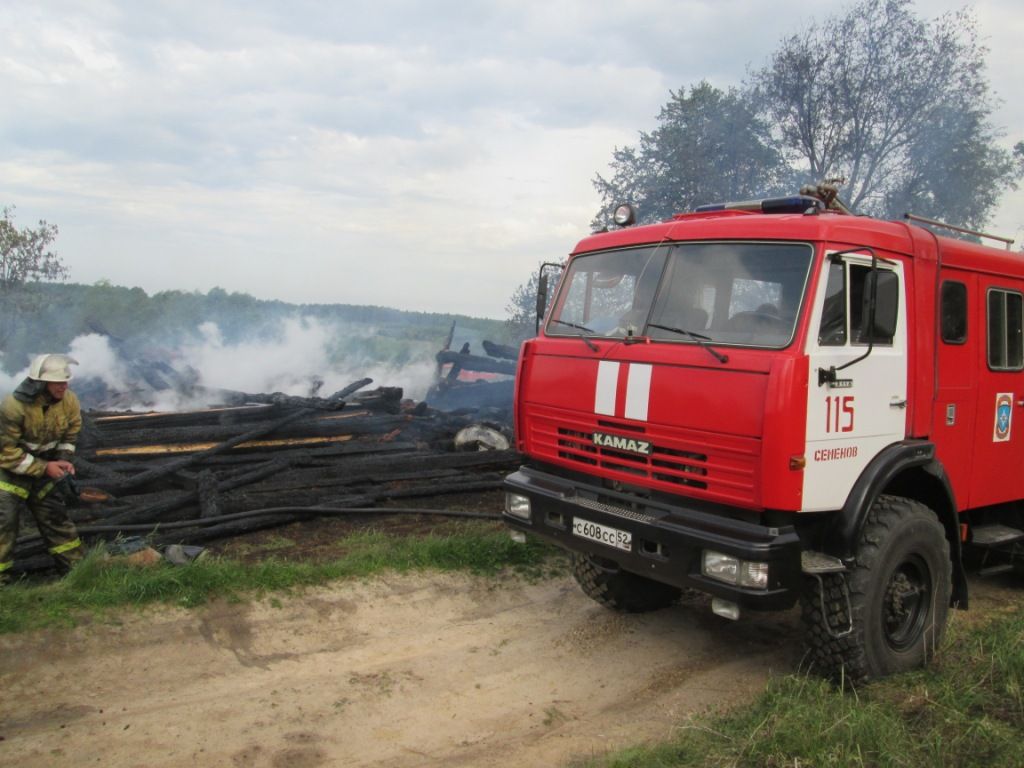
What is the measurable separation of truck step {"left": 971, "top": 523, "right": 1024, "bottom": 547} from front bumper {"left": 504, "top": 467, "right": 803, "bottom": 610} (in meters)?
2.47

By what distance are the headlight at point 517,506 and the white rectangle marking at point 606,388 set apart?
0.92m

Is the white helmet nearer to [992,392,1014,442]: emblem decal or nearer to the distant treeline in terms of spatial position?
[992,392,1014,442]: emblem decal

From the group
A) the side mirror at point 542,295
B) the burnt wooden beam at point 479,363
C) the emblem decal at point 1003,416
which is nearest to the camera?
the emblem decal at point 1003,416

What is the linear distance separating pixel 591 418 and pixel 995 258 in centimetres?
339

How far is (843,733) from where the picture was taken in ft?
11.6

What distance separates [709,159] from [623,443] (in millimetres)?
17837

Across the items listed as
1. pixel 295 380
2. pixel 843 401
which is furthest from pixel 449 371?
pixel 843 401

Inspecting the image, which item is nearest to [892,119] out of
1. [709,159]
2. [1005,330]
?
[709,159]

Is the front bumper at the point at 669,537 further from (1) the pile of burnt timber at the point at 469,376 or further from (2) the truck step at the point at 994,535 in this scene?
(1) the pile of burnt timber at the point at 469,376

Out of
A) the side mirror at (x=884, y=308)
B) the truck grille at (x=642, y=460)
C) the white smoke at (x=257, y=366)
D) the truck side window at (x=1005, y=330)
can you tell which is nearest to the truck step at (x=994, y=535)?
the truck side window at (x=1005, y=330)

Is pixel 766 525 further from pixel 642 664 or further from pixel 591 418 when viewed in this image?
pixel 642 664

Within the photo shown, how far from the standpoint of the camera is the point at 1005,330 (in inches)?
221

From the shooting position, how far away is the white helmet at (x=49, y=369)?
573 centimetres

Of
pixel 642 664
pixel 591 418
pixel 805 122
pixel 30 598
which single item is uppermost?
pixel 805 122
